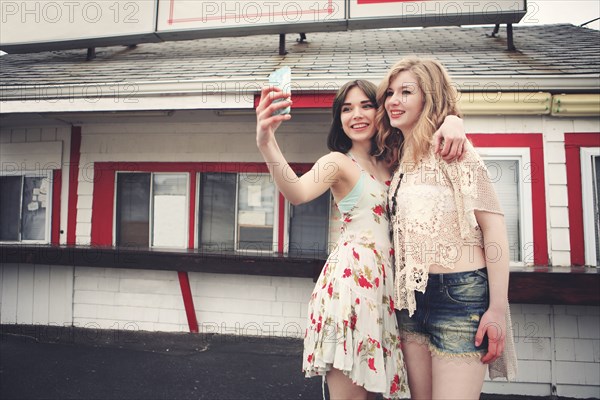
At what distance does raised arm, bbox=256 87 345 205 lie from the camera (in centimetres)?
134

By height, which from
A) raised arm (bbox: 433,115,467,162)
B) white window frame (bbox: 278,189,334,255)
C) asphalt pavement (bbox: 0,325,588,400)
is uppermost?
raised arm (bbox: 433,115,467,162)

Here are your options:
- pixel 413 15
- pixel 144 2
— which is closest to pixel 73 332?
pixel 144 2

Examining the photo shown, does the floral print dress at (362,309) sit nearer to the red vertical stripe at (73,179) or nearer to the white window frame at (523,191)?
the white window frame at (523,191)

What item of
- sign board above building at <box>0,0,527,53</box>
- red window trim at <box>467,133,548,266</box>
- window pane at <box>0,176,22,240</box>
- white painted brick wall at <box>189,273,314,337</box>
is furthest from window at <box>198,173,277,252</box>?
window pane at <box>0,176,22,240</box>

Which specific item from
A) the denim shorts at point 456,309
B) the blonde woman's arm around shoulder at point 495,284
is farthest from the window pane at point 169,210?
the blonde woman's arm around shoulder at point 495,284

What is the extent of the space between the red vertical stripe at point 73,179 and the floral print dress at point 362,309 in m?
4.98

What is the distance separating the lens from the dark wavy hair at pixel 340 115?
167 centimetres

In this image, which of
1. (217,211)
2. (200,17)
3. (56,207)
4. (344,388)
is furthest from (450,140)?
(56,207)

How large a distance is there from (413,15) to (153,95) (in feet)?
11.4

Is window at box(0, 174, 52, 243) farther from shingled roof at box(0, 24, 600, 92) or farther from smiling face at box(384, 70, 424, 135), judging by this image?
smiling face at box(384, 70, 424, 135)

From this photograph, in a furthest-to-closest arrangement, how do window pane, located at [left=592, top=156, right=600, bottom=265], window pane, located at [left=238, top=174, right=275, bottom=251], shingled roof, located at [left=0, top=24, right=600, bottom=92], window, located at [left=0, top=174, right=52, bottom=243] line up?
window, located at [left=0, top=174, right=52, bottom=243], window pane, located at [left=238, top=174, right=275, bottom=251], shingled roof, located at [left=0, top=24, right=600, bottom=92], window pane, located at [left=592, top=156, right=600, bottom=265]

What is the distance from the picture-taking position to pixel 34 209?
525 centimetres

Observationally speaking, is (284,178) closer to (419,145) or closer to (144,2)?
(419,145)

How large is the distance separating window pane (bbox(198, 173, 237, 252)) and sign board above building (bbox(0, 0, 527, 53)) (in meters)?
2.13
